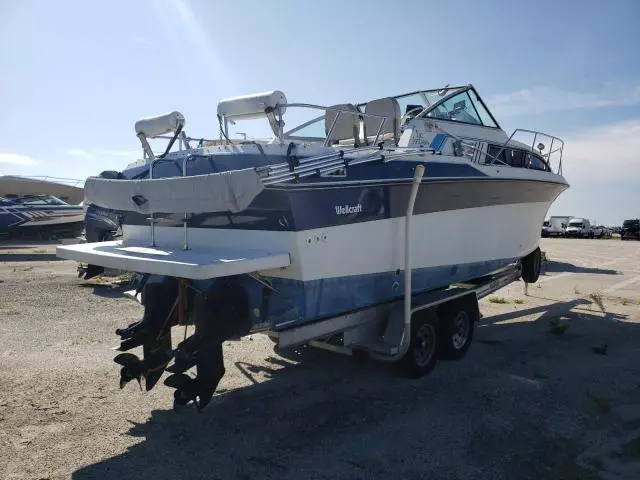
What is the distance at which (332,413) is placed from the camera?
15.0 feet

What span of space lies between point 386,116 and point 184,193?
2.29m

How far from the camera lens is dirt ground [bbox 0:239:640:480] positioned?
3.64 m

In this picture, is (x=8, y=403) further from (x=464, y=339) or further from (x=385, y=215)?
(x=464, y=339)

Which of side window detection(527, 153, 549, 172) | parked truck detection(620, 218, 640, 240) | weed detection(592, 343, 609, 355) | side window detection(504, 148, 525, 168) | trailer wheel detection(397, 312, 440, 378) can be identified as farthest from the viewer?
parked truck detection(620, 218, 640, 240)

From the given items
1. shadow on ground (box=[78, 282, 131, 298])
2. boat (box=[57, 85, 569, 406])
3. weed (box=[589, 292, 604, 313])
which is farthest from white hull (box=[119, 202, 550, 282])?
shadow on ground (box=[78, 282, 131, 298])

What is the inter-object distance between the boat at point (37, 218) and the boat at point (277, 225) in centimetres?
1580

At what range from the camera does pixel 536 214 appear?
7.75 metres

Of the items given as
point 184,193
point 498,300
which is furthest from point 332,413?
point 498,300

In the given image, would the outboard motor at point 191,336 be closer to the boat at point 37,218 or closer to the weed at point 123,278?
the weed at point 123,278

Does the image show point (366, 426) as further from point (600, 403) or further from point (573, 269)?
point (573, 269)

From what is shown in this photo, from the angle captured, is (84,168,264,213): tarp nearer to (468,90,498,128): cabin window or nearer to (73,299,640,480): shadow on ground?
(73,299,640,480): shadow on ground

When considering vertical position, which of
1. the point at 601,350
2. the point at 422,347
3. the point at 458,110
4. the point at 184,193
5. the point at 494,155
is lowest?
the point at 601,350

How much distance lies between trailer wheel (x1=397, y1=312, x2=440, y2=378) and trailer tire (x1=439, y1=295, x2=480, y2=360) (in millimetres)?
119

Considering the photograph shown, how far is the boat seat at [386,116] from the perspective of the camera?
18.0 ft
